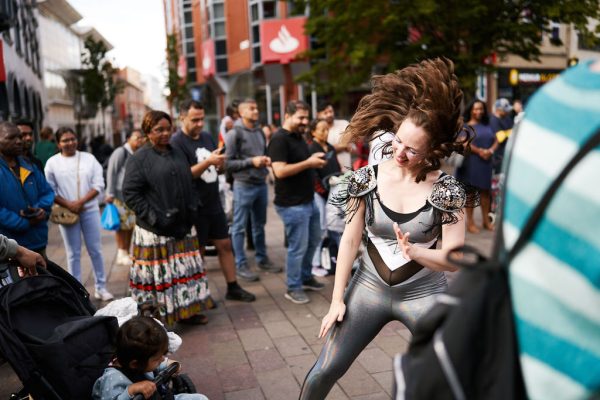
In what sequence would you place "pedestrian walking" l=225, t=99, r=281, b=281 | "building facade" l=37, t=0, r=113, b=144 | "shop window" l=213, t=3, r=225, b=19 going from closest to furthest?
"pedestrian walking" l=225, t=99, r=281, b=281, "shop window" l=213, t=3, r=225, b=19, "building facade" l=37, t=0, r=113, b=144

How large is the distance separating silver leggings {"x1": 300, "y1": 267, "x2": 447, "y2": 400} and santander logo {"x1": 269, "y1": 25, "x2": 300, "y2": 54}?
25661mm

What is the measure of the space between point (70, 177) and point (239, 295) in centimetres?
214

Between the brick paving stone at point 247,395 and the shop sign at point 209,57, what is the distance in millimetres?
34588

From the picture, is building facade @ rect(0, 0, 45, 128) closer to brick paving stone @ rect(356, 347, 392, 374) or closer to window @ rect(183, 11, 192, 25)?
brick paving stone @ rect(356, 347, 392, 374)

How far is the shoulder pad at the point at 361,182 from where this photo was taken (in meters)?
2.85

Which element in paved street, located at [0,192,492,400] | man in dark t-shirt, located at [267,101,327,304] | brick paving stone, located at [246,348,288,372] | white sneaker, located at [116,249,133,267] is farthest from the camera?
white sneaker, located at [116,249,133,267]

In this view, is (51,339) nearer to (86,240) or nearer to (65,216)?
(65,216)

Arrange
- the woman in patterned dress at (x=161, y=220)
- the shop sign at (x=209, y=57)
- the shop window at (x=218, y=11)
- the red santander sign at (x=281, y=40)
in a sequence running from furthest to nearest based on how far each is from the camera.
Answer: the shop sign at (x=209, y=57) < the shop window at (x=218, y=11) < the red santander sign at (x=281, y=40) < the woman in patterned dress at (x=161, y=220)

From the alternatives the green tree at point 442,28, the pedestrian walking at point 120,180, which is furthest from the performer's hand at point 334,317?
the green tree at point 442,28

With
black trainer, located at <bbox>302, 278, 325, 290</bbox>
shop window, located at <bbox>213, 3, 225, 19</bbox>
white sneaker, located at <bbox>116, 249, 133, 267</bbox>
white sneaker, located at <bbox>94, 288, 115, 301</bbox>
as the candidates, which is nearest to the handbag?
white sneaker, located at <bbox>94, 288, 115, 301</bbox>

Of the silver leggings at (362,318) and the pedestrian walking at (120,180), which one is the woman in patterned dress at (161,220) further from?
the pedestrian walking at (120,180)

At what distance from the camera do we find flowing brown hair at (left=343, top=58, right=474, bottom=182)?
2.72 m

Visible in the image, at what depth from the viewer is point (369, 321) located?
278 cm

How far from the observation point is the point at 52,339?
2.68 m
